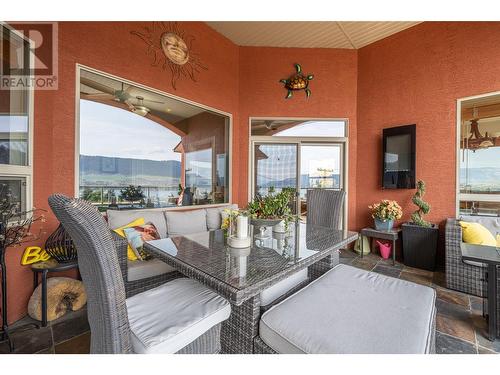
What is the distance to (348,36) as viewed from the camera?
3879mm

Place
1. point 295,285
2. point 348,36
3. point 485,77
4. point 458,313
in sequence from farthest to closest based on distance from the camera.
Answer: point 348,36 → point 485,77 → point 458,313 → point 295,285

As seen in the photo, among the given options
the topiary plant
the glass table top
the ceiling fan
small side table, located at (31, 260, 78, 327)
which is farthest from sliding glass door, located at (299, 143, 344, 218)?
small side table, located at (31, 260, 78, 327)

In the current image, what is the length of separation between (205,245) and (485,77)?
169 inches

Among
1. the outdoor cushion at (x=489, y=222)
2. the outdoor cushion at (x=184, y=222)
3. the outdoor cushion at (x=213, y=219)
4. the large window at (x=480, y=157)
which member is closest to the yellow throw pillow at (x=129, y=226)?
the outdoor cushion at (x=184, y=222)

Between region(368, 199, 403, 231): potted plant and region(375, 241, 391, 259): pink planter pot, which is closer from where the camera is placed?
region(368, 199, 403, 231): potted plant

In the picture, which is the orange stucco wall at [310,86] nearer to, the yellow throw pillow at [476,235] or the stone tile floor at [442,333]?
the yellow throw pillow at [476,235]

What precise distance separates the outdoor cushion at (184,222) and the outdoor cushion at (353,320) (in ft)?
6.39

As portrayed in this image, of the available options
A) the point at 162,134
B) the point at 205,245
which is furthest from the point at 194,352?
the point at 162,134

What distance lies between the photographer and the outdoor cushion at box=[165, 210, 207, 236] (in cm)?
285

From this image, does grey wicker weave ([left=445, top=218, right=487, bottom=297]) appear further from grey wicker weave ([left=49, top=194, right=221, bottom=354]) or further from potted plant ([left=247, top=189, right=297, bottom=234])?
grey wicker weave ([left=49, top=194, right=221, bottom=354])

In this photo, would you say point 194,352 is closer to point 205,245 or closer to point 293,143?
point 205,245

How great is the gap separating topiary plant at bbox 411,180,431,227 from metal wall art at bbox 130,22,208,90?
12.7 ft

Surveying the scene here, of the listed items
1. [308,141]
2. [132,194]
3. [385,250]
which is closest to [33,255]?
[132,194]
